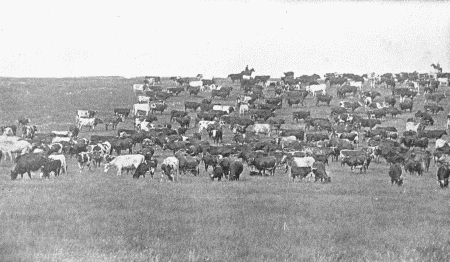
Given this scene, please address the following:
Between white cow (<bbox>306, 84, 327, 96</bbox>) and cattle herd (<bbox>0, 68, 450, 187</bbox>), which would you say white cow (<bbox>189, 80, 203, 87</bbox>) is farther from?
white cow (<bbox>306, 84, 327, 96</bbox>)

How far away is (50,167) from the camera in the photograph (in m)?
24.1

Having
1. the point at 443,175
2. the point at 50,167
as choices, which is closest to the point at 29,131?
the point at 50,167

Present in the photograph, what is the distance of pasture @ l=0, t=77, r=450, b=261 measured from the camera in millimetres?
11742

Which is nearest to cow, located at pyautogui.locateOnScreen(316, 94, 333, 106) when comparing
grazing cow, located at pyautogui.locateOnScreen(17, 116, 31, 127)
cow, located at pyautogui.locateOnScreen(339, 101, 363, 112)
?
cow, located at pyautogui.locateOnScreen(339, 101, 363, 112)

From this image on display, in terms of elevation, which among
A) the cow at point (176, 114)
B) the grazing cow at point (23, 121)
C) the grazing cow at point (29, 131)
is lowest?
the grazing cow at point (29, 131)

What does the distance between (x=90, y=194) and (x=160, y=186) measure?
3578 mm

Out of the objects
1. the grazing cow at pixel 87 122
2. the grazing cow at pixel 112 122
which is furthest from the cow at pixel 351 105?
the grazing cow at pixel 87 122

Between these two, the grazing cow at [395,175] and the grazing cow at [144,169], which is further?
the grazing cow at [144,169]

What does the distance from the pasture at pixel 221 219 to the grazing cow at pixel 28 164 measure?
591mm

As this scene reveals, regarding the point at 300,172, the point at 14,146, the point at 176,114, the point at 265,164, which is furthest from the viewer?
the point at 176,114

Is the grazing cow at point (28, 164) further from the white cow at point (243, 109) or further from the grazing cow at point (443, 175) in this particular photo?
the white cow at point (243, 109)

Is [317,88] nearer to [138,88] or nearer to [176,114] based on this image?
[176,114]

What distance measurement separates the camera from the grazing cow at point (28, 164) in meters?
23.1

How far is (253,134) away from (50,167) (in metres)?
19.3
